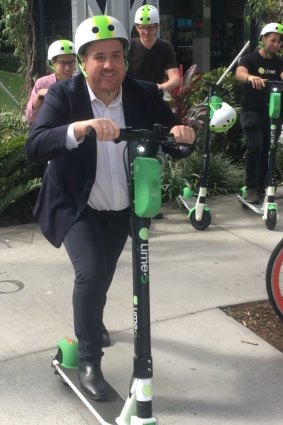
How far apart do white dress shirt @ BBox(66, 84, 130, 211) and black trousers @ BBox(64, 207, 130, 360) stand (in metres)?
0.08

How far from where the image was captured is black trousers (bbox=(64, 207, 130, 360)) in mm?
2844

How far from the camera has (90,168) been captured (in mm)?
2902

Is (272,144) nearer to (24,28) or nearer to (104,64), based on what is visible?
(104,64)

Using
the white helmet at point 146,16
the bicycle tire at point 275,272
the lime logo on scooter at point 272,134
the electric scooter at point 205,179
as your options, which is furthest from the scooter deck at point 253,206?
the bicycle tire at point 275,272

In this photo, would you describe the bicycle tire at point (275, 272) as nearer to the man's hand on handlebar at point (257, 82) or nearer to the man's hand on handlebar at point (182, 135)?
the man's hand on handlebar at point (182, 135)

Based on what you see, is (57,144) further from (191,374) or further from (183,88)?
(183,88)

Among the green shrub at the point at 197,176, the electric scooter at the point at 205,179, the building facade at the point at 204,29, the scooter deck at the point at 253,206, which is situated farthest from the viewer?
the building facade at the point at 204,29

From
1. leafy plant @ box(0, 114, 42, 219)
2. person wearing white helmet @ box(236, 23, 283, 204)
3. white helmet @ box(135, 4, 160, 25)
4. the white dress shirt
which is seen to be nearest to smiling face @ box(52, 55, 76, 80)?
leafy plant @ box(0, 114, 42, 219)

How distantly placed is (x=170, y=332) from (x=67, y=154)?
1423mm

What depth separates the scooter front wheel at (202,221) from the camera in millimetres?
5871

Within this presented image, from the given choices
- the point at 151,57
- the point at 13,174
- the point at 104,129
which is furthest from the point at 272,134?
the point at 104,129

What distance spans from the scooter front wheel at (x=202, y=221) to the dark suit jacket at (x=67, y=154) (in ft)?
9.26

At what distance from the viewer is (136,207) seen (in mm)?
2570

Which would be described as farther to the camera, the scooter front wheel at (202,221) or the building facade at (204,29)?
the building facade at (204,29)
